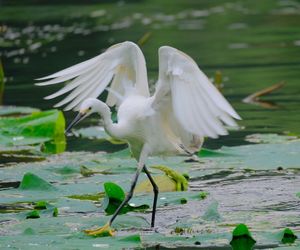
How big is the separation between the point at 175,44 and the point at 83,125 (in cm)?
640

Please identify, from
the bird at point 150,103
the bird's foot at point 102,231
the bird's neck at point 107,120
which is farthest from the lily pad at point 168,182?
the bird's foot at point 102,231

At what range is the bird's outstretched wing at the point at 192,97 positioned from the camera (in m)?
6.28

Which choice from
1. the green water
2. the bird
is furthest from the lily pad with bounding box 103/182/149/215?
the bird

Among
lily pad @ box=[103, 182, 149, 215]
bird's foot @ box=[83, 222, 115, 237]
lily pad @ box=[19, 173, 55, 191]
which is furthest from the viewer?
lily pad @ box=[19, 173, 55, 191]

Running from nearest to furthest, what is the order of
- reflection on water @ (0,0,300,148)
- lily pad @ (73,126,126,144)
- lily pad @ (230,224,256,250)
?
1. lily pad @ (230,224,256,250)
2. lily pad @ (73,126,126,144)
3. reflection on water @ (0,0,300,148)

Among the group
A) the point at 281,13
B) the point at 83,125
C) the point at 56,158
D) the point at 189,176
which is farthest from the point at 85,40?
the point at 189,176

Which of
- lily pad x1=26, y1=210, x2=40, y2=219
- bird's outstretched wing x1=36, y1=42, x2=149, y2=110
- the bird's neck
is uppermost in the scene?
bird's outstretched wing x1=36, y1=42, x2=149, y2=110

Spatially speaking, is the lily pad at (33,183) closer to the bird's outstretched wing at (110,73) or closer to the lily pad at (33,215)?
the bird's outstretched wing at (110,73)

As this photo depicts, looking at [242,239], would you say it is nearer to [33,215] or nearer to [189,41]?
[33,215]

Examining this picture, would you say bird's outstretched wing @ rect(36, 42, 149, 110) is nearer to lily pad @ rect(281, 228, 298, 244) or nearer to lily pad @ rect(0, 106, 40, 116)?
lily pad @ rect(281, 228, 298, 244)

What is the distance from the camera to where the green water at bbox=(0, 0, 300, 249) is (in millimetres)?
6863

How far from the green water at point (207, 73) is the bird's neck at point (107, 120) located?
0.61m

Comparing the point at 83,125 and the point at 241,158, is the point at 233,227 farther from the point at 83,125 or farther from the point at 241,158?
the point at 83,125

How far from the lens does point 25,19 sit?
22.6m
